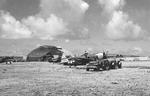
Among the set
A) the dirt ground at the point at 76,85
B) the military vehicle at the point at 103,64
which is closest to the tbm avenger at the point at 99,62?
the military vehicle at the point at 103,64

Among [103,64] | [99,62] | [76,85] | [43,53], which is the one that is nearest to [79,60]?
[103,64]

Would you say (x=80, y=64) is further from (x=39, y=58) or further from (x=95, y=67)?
(x=39, y=58)

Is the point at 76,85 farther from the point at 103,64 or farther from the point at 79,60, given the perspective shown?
the point at 79,60

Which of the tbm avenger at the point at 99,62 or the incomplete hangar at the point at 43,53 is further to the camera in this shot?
the incomplete hangar at the point at 43,53

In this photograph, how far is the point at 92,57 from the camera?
166 ft

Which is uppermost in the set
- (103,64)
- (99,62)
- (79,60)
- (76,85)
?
(79,60)

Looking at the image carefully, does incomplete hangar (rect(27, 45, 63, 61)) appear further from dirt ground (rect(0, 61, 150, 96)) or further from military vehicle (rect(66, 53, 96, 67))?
dirt ground (rect(0, 61, 150, 96))

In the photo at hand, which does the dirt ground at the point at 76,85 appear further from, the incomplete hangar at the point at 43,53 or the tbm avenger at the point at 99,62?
the incomplete hangar at the point at 43,53

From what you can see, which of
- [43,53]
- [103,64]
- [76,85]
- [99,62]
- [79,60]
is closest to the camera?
[76,85]

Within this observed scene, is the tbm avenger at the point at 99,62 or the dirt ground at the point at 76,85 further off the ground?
the tbm avenger at the point at 99,62

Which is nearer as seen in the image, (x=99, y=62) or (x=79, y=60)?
(x=99, y=62)

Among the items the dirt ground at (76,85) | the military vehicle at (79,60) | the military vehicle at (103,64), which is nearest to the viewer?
the dirt ground at (76,85)

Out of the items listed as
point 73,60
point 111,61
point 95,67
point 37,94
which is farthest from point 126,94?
point 73,60

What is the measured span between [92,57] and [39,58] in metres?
51.1
